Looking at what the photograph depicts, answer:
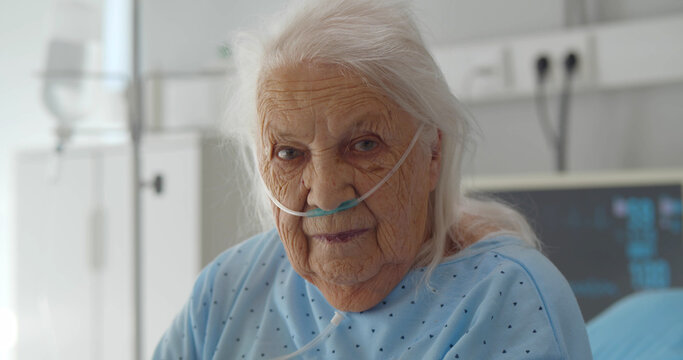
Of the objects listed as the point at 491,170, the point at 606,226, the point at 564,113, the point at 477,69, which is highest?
the point at 477,69

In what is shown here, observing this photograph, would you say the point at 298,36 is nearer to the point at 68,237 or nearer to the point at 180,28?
the point at 68,237

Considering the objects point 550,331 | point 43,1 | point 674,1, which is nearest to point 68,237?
point 43,1

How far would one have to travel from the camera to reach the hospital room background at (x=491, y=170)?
223 centimetres

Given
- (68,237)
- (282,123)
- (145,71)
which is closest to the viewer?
(282,123)

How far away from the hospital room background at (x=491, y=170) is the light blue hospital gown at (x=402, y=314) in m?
0.96

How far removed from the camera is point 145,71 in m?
3.18

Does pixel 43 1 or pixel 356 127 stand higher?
pixel 43 1

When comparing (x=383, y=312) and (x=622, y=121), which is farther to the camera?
(x=622, y=121)

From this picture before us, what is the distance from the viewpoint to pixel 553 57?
2518 mm

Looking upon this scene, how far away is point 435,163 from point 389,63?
169 mm

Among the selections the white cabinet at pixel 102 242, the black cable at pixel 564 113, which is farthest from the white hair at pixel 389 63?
the black cable at pixel 564 113

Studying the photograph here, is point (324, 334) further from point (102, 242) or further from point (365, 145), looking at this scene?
point (102, 242)

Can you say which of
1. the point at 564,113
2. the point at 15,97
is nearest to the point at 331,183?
the point at 564,113

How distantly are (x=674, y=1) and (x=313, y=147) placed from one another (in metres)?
2.00
